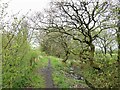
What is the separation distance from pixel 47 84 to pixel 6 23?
6904mm

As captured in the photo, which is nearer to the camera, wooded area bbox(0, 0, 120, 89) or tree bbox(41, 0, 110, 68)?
wooded area bbox(0, 0, 120, 89)

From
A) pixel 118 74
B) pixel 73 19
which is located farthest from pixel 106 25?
pixel 118 74

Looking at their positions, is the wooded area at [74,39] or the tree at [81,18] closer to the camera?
the wooded area at [74,39]

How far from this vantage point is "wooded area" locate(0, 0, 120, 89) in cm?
563

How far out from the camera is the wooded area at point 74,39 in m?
5.63

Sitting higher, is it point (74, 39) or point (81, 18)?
point (81, 18)

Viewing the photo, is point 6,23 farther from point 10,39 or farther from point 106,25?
point 106,25

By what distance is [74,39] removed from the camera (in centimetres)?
973

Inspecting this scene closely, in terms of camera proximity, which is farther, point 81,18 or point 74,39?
point 74,39

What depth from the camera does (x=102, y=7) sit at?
830 centimetres

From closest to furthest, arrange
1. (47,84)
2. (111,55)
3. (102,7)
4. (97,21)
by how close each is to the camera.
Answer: (111,55)
(102,7)
(97,21)
(47,84)

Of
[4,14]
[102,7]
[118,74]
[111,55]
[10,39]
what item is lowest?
[118,74]

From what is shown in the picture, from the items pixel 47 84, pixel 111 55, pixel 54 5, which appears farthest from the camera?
pixel 47 84

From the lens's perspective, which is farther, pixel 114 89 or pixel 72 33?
pixel 72 33
